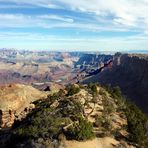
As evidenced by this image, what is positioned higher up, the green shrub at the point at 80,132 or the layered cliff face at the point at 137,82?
the green shrub at the point at 80,132

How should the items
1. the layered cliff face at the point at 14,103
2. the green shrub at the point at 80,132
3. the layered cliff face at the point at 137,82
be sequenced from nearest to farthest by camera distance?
1. the green shrub at the point at 80,132
2. the layered cliff face at the point at 14,103
3. the layered cliff face at the point at 137,82

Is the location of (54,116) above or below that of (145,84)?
above

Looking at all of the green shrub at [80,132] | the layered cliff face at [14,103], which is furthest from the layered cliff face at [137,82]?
the green shrub at [80,132]

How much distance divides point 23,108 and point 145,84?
102 m

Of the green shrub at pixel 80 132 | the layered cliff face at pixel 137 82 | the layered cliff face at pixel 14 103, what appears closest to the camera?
the green shrub at pixel 80 132

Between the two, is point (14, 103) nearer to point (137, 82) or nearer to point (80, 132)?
point (80, 132)

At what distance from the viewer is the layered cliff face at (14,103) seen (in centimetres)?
5497

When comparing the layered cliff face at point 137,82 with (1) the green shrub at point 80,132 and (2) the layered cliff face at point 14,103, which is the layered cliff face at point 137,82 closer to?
(2) the layered cliff face at point 14,103

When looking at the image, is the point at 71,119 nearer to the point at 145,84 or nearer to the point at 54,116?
the point at 54,116

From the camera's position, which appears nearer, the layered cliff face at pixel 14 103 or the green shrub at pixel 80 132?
the green shrub at pixel 80 132

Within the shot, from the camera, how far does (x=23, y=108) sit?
5894cm

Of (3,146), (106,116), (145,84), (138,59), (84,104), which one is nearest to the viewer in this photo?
(3,146)

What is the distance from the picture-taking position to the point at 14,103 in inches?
2313

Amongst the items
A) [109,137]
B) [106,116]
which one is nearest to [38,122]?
[109,137]
